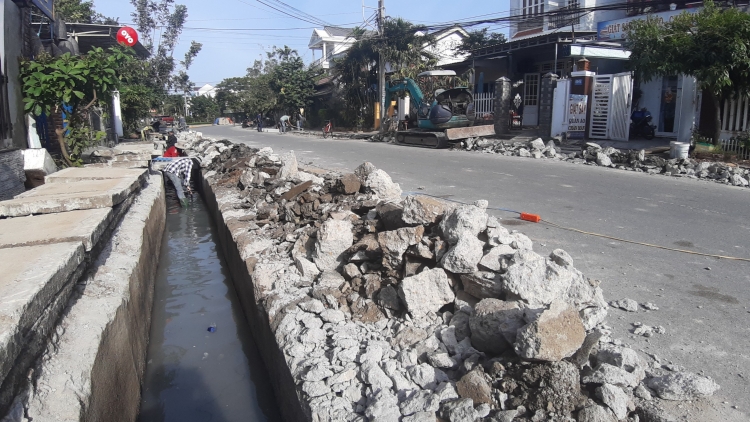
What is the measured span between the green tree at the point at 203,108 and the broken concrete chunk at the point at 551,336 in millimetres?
60101

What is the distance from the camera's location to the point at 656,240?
16.5 ft

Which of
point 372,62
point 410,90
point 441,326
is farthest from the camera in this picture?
point 372,62

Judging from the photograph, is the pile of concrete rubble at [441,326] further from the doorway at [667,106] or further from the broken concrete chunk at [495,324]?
the doorway at [667,106]

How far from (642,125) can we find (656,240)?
442 inches

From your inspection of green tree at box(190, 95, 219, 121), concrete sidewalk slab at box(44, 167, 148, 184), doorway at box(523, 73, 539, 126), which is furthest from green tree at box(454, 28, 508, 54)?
green tree at box(190, 95, 219, 121)

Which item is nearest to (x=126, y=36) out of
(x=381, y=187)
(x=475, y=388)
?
(x=381, y=187)

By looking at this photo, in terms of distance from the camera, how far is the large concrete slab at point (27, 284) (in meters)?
2.11

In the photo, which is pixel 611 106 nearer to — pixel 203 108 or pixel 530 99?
pixel 530 99

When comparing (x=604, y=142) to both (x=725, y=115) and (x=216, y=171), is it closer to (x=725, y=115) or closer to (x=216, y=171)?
(x=725, y=115)

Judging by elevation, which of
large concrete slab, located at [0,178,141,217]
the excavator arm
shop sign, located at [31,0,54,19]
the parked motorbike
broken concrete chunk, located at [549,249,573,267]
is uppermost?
shop sign, located at [31,0,54,19]

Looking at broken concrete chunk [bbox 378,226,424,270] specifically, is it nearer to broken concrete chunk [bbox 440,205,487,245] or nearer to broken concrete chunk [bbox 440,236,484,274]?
broken concrete chunk [bbox 440,205,487,245]

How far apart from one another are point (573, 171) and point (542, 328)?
29.6ft

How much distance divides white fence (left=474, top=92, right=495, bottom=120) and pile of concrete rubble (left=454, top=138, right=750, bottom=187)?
12.3 ft

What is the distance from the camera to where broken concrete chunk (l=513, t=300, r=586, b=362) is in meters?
2.21
